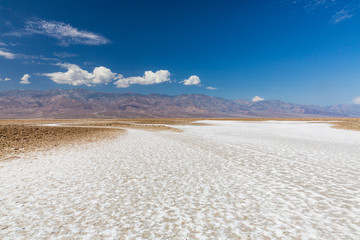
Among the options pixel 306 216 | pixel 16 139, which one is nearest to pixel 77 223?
pixel 306 216

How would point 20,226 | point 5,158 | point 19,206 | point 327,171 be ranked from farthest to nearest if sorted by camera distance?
1. point 5,158
2. point 327,171
3. point 19,206
4. point 20,226

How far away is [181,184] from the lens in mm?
9117

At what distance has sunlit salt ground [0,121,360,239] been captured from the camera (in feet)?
17.7

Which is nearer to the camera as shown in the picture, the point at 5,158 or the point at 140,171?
the point at 140,171

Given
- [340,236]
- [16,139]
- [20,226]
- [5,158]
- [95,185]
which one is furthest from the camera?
[16,139]

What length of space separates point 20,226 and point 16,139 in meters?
20.4

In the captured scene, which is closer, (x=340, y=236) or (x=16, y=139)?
(x=340, y=236)

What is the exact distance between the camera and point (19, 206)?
6832 mm

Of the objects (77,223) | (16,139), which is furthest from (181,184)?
(16,139)

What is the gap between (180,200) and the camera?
7.37 meters

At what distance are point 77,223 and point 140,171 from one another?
5.56 metres

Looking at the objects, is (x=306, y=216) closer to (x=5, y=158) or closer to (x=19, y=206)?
(x=19, y=206)

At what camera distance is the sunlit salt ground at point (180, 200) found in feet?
17.7

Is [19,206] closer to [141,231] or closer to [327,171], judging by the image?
[141,231]
